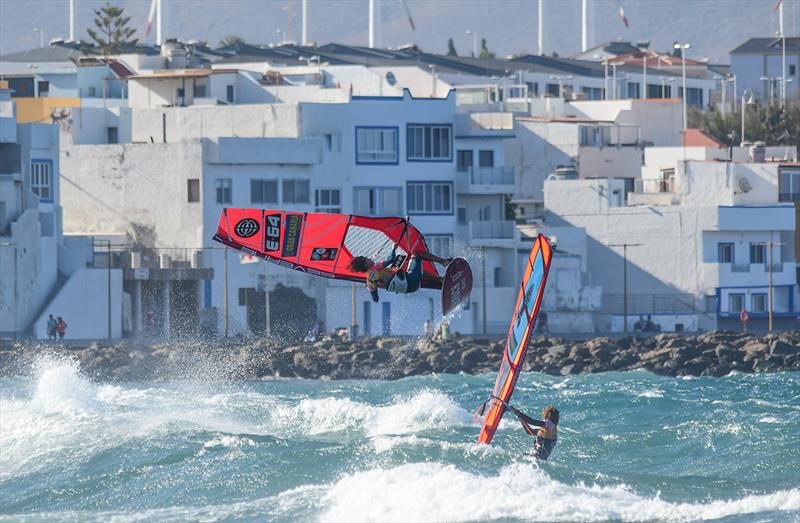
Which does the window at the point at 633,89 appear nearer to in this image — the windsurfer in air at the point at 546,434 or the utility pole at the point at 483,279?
the utility pole at the point at 483,279

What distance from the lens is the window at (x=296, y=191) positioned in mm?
58031

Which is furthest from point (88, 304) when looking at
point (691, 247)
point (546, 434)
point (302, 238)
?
point (546, 434)

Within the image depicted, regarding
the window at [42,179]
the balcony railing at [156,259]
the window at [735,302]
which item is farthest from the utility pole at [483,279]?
the window at [42,179]

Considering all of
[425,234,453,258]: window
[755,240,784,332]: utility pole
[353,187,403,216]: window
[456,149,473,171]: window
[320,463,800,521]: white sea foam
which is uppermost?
[456,149,473,171]: window

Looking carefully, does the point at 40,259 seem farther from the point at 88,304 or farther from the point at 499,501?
the point at 499,501

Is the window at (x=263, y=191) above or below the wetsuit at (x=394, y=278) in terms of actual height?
above

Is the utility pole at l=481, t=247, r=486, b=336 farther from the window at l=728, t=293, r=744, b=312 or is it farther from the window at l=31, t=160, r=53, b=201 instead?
the window at l=31, t=160, r=53, b=201

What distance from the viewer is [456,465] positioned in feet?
100

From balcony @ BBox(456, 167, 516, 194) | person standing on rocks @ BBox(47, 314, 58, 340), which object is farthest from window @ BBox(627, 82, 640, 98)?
person standing on rocks @ BBox(47, 314, 58, 340)

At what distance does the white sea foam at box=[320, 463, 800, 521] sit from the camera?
26891 mm

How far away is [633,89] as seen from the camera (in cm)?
10281

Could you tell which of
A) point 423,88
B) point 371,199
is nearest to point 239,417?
point 371,199

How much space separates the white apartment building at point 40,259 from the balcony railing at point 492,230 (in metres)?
11.3

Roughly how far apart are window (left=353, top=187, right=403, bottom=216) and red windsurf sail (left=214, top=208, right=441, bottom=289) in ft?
93.8
